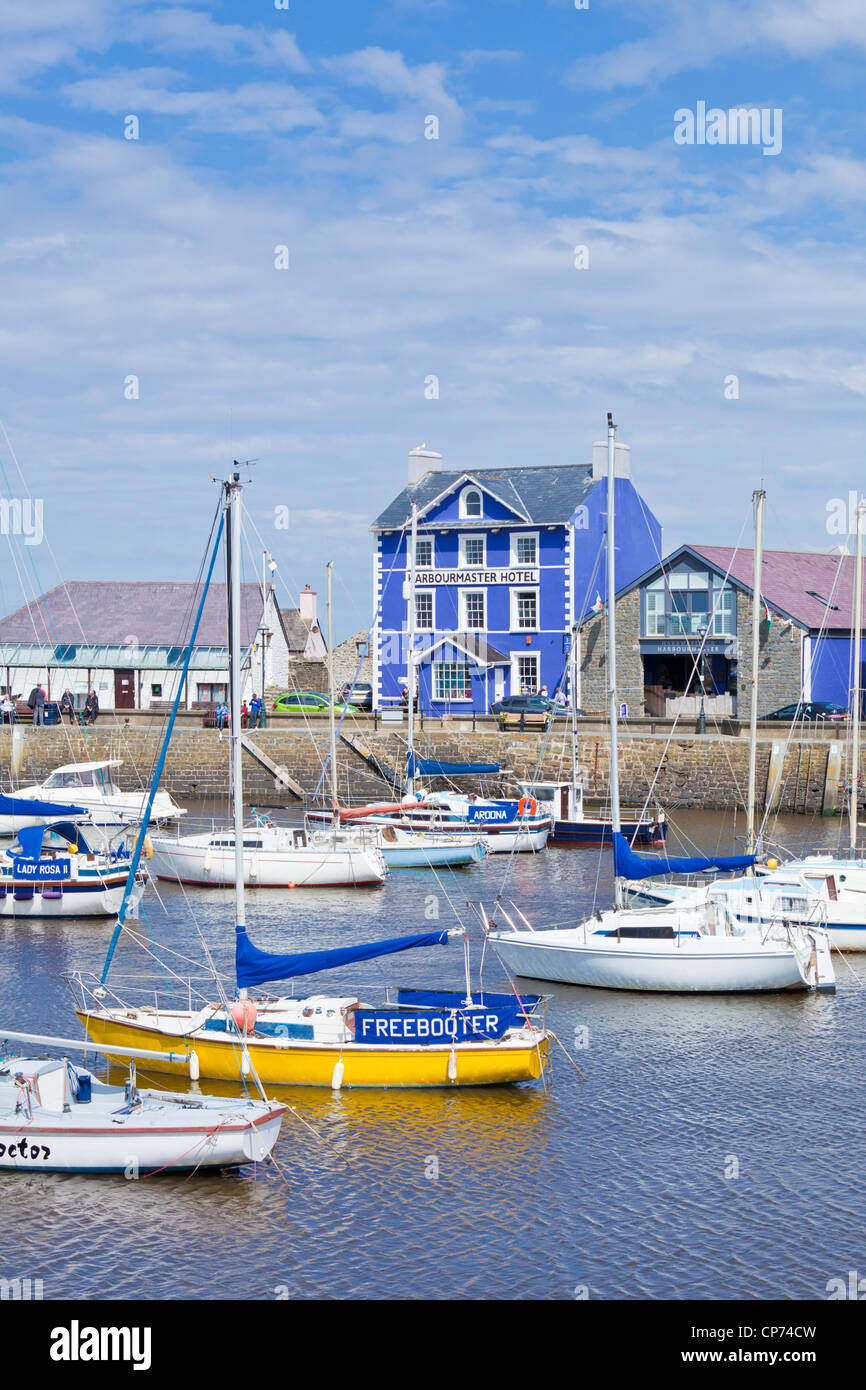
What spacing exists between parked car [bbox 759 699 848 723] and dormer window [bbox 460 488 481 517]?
15646 mm

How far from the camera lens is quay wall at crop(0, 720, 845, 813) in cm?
5266

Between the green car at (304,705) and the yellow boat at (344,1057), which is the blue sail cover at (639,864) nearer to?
the yellow boat at (344,1057)

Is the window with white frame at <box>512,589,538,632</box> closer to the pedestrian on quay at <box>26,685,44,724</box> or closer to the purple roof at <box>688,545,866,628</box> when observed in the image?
the purple roof at <box>688,545,866,628</box>

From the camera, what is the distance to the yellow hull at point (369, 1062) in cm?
2095

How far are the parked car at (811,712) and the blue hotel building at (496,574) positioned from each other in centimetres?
932

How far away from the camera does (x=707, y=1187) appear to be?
1814 cm

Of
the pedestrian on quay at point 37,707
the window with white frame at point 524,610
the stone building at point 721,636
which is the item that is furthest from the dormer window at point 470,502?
the pedestrian on quay at point 37,707

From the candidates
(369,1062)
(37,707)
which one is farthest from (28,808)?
(37,707)

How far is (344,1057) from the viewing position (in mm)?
20969

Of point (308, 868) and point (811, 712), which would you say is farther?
point (811, 712)

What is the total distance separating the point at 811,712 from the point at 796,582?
762cm

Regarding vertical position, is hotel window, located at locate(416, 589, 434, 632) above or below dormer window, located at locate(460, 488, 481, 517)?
below

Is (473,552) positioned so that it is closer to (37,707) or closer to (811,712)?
(811,712)

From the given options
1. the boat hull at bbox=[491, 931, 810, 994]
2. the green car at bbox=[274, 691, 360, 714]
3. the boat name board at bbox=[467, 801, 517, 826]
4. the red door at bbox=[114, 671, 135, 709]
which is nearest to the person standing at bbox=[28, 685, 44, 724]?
the red door at bbox=[114, 671, 135, 709]
